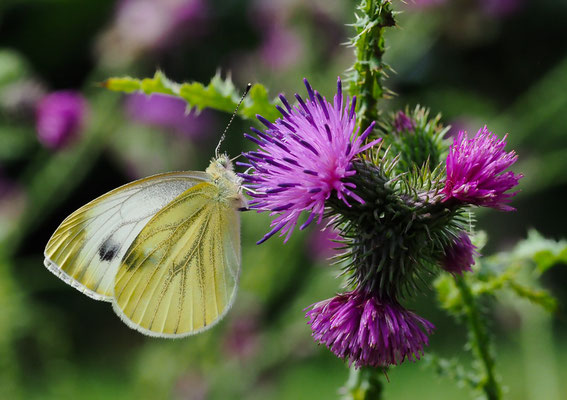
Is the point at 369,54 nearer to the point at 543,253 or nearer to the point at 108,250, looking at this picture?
the point at 543,253

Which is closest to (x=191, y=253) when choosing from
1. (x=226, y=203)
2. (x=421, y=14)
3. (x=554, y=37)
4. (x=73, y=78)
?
(x=226, y=203)

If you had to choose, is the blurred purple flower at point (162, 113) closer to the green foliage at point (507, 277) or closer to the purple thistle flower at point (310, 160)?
the green foliage at point (507, 277)

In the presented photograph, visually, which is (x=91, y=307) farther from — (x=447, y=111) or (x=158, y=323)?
(x=158, y=323)

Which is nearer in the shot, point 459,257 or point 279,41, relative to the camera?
point 459,257

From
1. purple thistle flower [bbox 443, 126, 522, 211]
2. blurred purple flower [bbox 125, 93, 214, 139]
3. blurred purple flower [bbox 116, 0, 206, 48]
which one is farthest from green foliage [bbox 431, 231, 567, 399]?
blurred purple flower [bbox 116, 0, 206, 48]

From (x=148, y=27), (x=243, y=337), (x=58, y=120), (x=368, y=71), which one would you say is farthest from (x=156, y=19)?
(x=368, y=71)

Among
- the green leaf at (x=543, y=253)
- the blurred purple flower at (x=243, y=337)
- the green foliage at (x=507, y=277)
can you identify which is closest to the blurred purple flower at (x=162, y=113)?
the blurred purple flower at (x=243, y=337)
